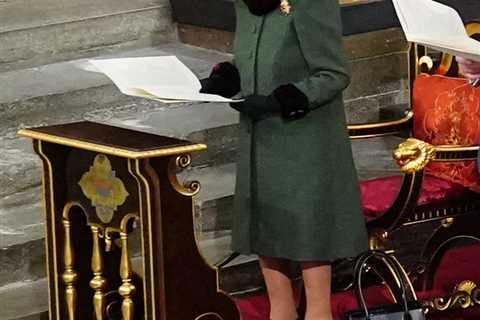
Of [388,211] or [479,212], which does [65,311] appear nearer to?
[388,211]

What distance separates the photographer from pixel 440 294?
231 inches

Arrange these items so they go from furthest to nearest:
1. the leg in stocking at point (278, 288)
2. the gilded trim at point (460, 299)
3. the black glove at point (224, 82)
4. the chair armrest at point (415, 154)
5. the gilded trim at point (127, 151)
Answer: the gilded trim at point (460, 299) → the chair armrest at point (415, 154) → the leg in stocking at point (278, 288) → the black glove at point (224, 82) → the gilded trim at point (127, 151)

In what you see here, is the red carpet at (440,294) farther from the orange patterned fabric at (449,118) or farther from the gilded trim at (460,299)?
the orange patterned fabric at (449,118)

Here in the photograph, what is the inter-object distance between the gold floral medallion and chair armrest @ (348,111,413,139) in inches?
47.6

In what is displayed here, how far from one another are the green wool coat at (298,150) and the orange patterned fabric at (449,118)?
81 cm

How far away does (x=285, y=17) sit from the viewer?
4898mm

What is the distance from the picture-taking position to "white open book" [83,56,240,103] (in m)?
4.59

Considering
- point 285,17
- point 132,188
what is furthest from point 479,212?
point 132,188

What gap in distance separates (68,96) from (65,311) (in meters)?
1.82

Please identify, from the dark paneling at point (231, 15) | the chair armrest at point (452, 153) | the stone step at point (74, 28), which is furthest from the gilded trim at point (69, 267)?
the dark paneling at point (231, 15)

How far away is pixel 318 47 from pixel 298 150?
357 millimetres

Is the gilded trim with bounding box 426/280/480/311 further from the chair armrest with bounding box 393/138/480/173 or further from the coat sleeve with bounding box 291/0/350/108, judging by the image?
the coat sleeve with bounding box 291/0/350/108

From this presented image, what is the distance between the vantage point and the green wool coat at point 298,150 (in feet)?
16.0

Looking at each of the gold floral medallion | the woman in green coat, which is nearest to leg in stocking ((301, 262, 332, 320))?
the woman in green coat
